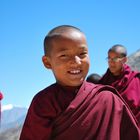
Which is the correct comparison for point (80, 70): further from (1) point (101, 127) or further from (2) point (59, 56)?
(1) point (101, 127)

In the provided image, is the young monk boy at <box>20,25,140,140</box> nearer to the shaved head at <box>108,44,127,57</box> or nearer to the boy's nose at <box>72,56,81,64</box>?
the boy's nose at <box>72,56,81,64</box>

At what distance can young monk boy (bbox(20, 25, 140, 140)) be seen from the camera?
3.63 meters

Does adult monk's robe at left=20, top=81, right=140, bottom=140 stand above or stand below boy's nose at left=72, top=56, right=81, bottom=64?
below

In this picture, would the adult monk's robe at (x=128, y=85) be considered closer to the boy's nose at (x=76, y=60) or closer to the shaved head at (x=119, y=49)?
the shaved head at (x=119, y=49)

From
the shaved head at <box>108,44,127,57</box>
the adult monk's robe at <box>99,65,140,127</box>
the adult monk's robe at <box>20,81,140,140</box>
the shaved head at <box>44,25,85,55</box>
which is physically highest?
the shaved head at <box>44,25,85,55</box>

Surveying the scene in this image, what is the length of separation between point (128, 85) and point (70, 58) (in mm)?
4021

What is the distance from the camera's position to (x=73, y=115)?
3615mm

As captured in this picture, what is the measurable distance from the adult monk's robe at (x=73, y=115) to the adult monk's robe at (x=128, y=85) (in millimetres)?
3363

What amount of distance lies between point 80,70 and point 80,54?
117 millimetres

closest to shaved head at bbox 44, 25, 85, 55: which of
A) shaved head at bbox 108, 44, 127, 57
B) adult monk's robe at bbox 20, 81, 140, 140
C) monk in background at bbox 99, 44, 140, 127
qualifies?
adult monk's robe at bbox 20, 81, 140, 140

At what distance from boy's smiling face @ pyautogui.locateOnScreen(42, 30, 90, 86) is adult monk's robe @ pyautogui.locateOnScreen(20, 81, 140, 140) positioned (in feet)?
0.30

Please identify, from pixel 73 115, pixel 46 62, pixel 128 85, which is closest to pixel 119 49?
pixel 128 85

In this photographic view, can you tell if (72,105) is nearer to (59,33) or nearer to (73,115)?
(73,115)

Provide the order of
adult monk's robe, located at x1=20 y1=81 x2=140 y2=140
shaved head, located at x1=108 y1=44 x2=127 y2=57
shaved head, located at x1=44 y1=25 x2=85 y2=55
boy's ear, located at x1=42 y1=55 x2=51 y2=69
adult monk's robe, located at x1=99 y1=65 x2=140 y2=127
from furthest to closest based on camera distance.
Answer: shaved head, located at x1=108 y1=44 x2=127 y2=57 → adult monk's robe, located at x1=99 y1=65 x2=140 y2=127 → boy's ear, located at x1=42 y1=55 x2=51 y2=69 → shaved head, located at x1=44 y1=25 x2=85 y2=55 → adult monk's robe, located at x1=20 y1=81 x2=140 y2=140
